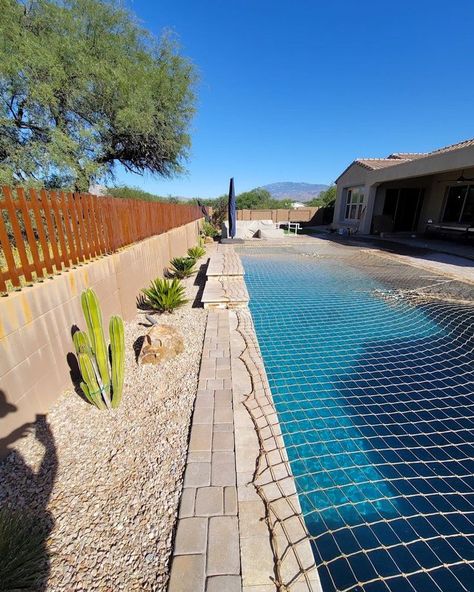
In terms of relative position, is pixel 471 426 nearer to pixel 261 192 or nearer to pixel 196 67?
pixel 196 67

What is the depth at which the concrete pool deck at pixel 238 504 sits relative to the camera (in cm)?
144

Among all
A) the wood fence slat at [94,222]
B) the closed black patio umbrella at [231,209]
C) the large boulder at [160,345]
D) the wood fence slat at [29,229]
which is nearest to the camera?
the wood fence slat at [29,229]


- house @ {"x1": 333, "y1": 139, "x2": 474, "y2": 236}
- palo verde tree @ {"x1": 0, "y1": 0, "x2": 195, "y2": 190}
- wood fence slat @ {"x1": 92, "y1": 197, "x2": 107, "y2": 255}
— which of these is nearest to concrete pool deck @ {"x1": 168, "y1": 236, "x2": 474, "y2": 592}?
wood fence slat @ {"x1": 92, "y1": 197, "x2": 107, "y2": 255}

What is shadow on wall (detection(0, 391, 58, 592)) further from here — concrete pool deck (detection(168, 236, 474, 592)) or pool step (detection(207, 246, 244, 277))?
pool step (detection(207, 246, 244, 277))

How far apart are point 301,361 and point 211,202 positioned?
3113 cm

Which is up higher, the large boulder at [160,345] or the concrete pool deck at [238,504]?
the large boulder at [160,345]

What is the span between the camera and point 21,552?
4.80ft

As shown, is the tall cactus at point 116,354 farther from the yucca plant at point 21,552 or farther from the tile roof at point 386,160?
the tile roof at point 386,160

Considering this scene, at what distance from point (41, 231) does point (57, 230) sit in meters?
0.32

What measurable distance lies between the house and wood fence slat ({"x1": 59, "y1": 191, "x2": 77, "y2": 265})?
12.7 meters

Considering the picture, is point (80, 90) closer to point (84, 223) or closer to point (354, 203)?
point (84, 223)

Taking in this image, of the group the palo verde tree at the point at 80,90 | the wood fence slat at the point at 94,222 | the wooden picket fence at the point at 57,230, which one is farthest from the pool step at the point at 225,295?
the palo verde tree at the point at 80,90

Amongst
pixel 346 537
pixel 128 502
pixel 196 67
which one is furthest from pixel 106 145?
pixel 346 537

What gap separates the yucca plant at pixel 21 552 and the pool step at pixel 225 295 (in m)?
3.66
